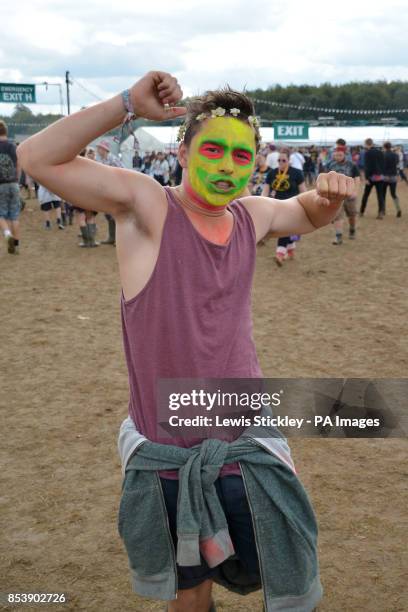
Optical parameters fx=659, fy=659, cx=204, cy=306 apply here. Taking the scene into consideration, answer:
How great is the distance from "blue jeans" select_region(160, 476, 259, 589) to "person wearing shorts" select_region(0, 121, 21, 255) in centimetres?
868

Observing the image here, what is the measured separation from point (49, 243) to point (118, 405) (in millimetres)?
8181

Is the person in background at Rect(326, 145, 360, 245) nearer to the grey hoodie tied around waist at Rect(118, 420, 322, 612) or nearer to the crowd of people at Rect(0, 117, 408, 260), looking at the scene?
the crowd of people at Rect(0, 117, 408, 260)

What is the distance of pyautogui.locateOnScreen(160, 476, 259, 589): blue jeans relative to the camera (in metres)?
2.05

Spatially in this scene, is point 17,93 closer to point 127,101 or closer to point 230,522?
point 127,101

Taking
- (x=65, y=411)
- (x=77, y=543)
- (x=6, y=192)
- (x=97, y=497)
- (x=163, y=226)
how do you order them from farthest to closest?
(x=6, y=192) → (x=65, y=411) → (x=97, y=497) → (x=77, y=543) → (x=163, y=226)

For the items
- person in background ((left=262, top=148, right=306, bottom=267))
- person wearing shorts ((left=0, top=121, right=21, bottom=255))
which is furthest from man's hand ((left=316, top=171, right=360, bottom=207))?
person wearing shorts ((left=0, top=121, right=21, bottom=255))

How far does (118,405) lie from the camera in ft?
16.6

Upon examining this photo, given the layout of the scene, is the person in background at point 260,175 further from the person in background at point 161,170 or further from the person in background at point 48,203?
the person in background at point 161,170

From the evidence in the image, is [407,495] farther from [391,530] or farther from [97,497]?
[97,497]

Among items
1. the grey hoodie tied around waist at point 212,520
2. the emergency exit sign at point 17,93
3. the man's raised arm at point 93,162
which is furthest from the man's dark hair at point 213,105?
the emergency exit sign at point 17,93

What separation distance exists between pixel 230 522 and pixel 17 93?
2457 cm

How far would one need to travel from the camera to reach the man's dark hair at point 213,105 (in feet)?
7.00

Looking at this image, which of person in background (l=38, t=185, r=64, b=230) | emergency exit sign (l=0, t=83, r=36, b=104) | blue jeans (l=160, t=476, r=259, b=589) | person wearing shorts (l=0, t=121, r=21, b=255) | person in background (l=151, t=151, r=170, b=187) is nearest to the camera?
blue jeans (l=160, t=476, r=259, b=589)

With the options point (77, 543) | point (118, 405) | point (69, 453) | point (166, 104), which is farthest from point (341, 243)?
point (166, 104)
